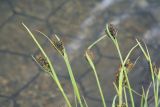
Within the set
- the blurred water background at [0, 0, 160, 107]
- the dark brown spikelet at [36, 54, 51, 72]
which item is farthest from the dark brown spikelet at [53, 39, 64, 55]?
the blurred water background at [0, 0, 160, 107]


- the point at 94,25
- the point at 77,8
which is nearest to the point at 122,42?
the point at 94,25

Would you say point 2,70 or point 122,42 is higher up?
point 2,70

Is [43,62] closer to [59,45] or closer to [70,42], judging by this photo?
[59,45]

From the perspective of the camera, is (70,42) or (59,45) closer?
(59,45)

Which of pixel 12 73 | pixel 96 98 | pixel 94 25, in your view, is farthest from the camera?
pixel 94 25

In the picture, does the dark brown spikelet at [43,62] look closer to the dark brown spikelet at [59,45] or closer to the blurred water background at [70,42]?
the dark brown spikelet at [59,45]

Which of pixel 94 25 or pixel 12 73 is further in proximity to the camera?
pixel 94 25

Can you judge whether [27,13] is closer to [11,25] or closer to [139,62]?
Result: [11,25]

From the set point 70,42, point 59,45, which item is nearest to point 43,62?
point 59,45
